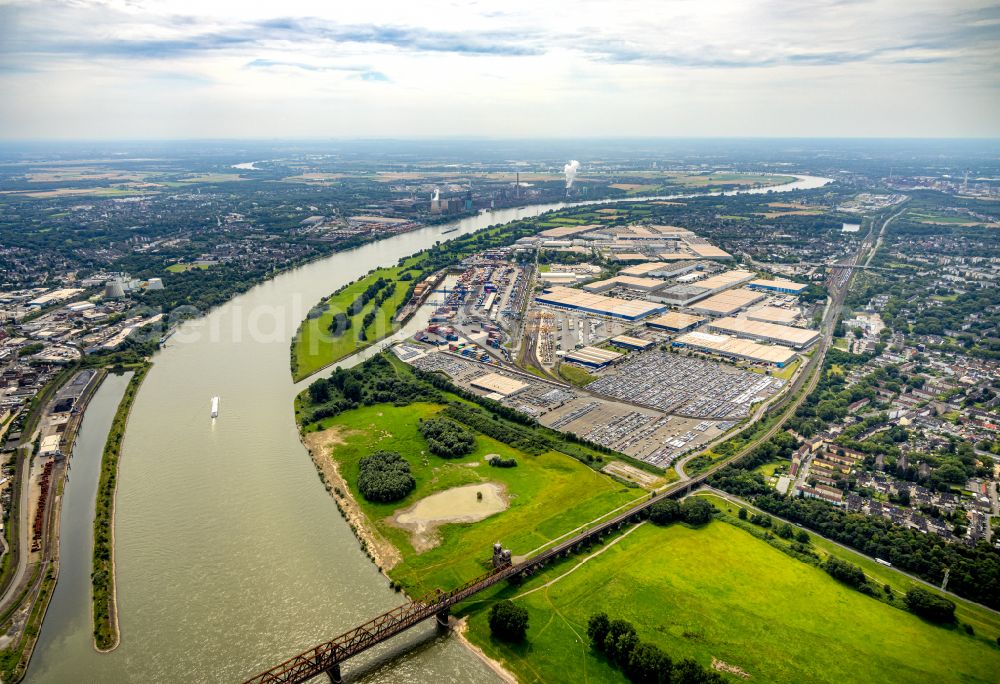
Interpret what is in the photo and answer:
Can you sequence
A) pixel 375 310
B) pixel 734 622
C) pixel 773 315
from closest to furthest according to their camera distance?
pixel 734 622 < pixel 773 315 < pixel 375 310

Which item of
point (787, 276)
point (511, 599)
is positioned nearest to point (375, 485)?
point (511, 599)

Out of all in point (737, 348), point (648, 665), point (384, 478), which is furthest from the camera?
point (737, 348)

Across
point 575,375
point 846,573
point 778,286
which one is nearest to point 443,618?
point 846,573

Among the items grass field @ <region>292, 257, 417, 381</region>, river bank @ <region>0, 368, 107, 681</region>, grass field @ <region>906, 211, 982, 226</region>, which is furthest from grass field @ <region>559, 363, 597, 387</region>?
grass field @ <region>906, 211, 982, 226</region>

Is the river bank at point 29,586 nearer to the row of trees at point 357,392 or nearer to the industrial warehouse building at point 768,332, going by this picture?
the row of trees at point 357,392

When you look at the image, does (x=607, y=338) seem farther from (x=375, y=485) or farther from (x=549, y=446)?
(x=375, y=485)

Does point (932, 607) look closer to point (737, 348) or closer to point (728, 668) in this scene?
point (728, 668)
